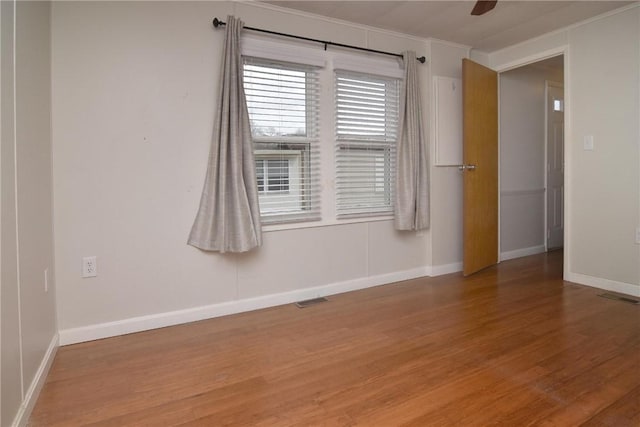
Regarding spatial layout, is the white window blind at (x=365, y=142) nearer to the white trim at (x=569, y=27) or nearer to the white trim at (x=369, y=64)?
the white trim at (x=369, y=64)

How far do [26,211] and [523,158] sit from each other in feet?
16.0

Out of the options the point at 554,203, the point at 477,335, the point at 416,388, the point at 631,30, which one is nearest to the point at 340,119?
the point at 477,335

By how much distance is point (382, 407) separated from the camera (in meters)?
1.64

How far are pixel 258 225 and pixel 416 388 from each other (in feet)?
5.02

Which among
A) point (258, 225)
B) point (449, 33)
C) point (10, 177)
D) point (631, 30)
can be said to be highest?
point (449, 33)

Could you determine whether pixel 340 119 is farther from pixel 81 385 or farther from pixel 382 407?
pixel 81 385

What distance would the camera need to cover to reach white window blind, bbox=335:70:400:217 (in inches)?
130

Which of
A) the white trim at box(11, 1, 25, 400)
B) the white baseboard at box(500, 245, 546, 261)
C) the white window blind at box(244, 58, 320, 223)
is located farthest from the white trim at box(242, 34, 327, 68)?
the white baseboard at box(500, 245, 546, 261)

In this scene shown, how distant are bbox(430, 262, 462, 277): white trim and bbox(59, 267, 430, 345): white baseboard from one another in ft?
1.48

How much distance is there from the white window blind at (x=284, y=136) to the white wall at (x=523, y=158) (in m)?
2.55

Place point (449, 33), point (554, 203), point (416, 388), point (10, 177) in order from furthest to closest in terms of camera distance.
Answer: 1. point (554, 203)
2. point (449, 33)
3. point (416, 388)
4. point (10, 177)

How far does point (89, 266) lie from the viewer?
240 centimetres

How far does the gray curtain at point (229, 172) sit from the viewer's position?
265cm

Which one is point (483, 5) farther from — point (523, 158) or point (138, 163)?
point (523, 158)
